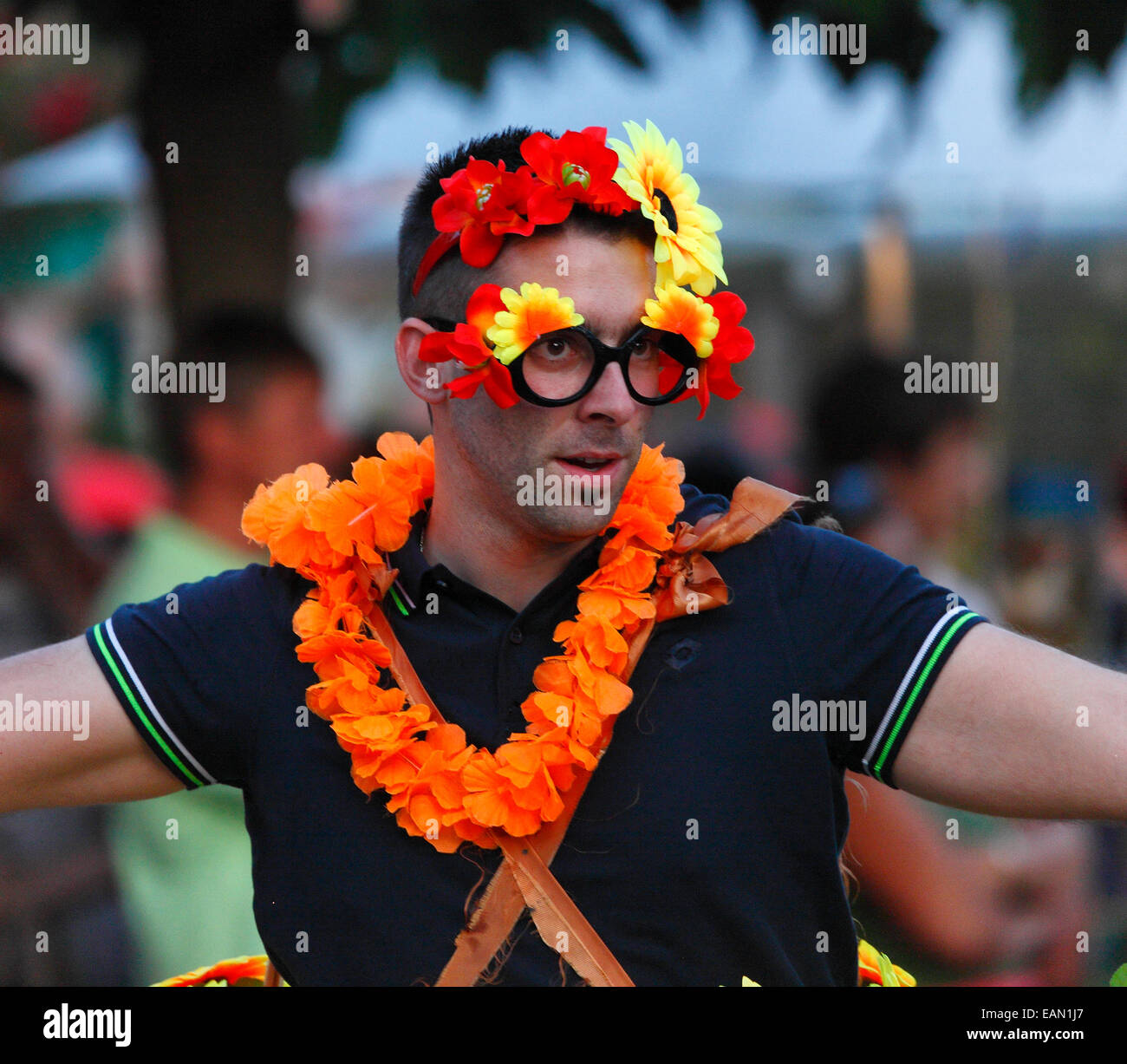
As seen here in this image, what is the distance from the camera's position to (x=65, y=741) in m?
2.06

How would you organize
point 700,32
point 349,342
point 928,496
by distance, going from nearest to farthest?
→ 1. point 700,32
2. point 928,496
3. point 349,342

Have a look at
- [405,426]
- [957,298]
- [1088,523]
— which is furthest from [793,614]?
[957,298]

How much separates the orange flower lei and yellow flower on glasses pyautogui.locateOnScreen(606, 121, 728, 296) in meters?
0.35

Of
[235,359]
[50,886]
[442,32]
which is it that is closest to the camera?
[50,886]

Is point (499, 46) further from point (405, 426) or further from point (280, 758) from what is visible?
point (405, 426)

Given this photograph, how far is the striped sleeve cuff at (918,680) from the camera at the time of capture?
1.89 metres

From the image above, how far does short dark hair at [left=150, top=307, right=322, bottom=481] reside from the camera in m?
3.94

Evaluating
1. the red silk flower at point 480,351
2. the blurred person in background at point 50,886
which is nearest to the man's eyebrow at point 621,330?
the red silk flower at point 480,351

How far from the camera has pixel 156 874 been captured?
328 cm

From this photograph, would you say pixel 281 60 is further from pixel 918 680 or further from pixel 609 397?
pixel 918 680

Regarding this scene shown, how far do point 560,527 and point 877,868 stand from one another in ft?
5.47

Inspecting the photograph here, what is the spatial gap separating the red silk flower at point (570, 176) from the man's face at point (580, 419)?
5 cm

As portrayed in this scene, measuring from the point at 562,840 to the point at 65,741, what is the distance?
78 centimetres

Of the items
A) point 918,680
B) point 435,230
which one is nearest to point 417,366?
point 435,230
